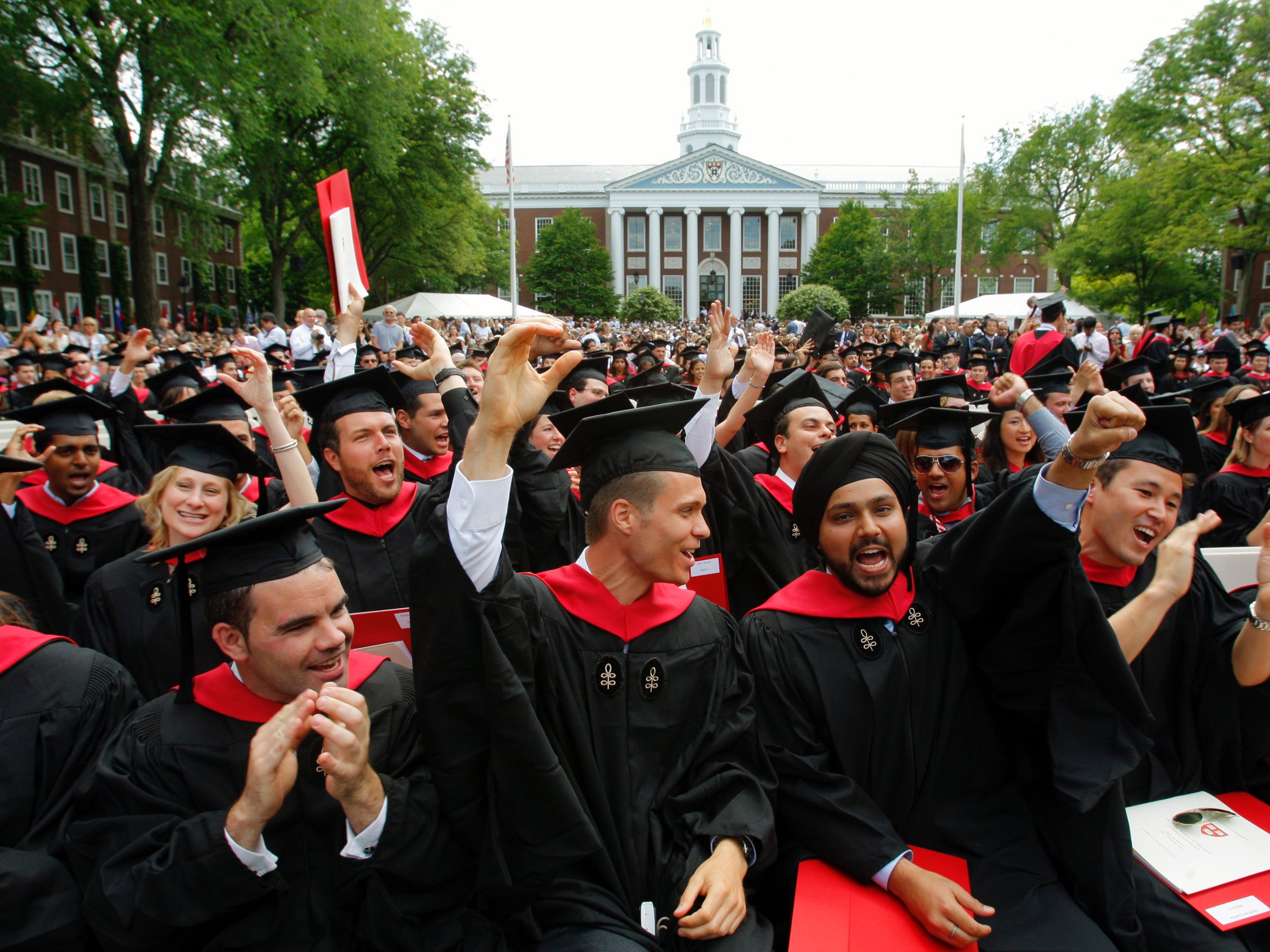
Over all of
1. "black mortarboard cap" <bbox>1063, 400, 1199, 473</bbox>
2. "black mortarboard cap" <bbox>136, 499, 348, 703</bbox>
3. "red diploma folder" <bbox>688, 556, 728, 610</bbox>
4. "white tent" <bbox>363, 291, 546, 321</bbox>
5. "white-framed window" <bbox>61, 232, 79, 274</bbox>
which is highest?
"white-framed window" <bbox>61, 232, 79, 274</bbox>

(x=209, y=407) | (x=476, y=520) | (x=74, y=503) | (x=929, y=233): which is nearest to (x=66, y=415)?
(x=74, y=503)

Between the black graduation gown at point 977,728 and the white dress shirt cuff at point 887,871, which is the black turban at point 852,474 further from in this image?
the white dress shirt cuff at point 887,871

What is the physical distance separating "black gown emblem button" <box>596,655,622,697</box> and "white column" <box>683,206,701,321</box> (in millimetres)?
75461

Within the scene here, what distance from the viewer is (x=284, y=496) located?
5.19 m

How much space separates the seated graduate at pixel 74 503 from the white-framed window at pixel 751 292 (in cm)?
7556

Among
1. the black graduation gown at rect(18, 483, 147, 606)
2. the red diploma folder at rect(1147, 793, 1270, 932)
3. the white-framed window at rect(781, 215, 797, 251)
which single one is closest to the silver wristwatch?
the red diploma folder at rect(1147, 793, 1270, 932)

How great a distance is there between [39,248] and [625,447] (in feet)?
138

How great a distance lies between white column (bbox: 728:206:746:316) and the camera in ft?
251

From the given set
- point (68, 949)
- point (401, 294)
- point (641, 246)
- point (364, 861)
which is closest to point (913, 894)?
point (364, 861)

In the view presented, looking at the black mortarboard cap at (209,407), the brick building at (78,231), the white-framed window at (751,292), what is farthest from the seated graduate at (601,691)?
the white-framed window at (751,292)

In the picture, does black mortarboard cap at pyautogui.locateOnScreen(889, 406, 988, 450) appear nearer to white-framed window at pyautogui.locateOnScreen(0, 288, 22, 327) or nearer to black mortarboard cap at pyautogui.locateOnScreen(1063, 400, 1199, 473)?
black mortarboard cap at pyautogui.locateOnScreen(1063, 400, 1199, 473)

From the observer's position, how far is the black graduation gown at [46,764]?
2.20 m

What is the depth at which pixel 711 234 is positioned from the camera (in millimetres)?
78375

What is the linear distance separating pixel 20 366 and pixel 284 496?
24.0ft
